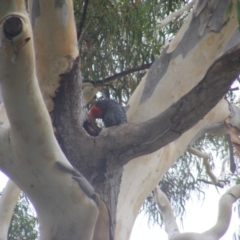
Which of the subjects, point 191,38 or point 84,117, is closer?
point 84,117

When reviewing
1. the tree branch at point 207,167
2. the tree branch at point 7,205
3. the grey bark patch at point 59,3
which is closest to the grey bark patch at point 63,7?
the grey bark patch at point 59,3

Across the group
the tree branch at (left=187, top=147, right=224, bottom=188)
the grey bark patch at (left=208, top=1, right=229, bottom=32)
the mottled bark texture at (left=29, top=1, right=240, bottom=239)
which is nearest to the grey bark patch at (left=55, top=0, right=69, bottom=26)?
the mottled bark texture at (left=29, top=1, right=240, bottom=239)

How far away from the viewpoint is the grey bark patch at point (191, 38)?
2.70 m

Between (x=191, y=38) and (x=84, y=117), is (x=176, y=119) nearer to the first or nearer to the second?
(x=84, y=117)

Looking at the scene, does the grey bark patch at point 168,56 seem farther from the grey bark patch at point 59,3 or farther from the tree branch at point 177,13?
the tree branch at point 177,13

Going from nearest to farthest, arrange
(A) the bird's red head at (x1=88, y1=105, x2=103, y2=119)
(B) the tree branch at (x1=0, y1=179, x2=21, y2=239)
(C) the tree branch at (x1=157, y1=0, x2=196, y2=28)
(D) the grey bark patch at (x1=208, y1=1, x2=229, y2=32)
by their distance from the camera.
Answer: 1. (D) the grey bark patch at (x1=208, y1=1, x2=229, y2=32)
2. (A) the bird's red head at (x1=88, y1=105, x2=103, y2=119)
3. (B) the tree branch at (x1=0, y1=179, x2=21, y2=239)
4. (C) the tree branch at (x1=157, y1=0, x2=196, y2=28)

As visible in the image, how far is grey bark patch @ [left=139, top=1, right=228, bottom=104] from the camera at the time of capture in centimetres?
270

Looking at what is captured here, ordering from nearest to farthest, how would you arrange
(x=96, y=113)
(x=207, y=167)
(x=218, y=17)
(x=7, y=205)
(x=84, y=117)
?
(x=84, y=117) < (x=218, y=17) < (x=96, y=113) < (x=7, y=205) < (x=207, y=167)

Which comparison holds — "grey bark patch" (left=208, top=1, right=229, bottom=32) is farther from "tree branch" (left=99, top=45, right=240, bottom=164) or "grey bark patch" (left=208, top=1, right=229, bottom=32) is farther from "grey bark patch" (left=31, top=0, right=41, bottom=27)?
"grey bark patch" (left=31, top=0, right=41, bottom=27)

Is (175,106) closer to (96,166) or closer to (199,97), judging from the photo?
(199,97)

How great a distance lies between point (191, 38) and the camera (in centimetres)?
277

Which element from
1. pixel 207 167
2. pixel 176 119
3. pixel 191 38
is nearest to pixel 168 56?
pixel 191 38

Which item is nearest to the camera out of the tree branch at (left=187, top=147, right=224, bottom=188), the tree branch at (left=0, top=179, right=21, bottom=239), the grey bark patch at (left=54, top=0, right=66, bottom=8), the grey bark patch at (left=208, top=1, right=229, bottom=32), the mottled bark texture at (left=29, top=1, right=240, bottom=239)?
the mottled bark texture at (left=29, top=1, right=240, bottom=239)

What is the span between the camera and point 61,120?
2.41m
